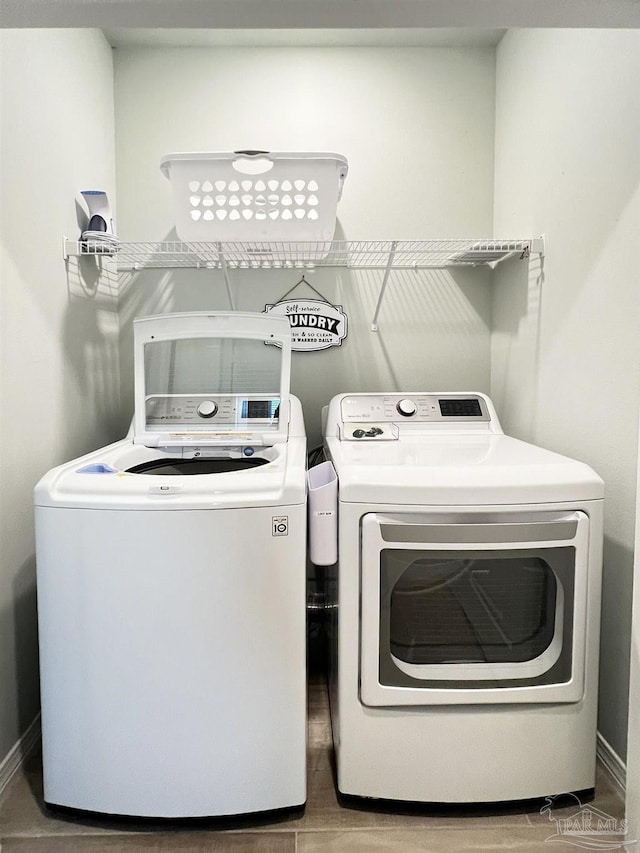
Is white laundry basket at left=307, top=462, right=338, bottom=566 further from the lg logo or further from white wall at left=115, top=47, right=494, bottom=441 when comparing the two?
white wall at left=115, top=47, right=494, bottom=441

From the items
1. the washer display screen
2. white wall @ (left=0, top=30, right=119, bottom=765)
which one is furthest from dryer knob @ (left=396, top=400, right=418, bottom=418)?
white wall @ (left=0, top=30, right=119, bottom=765)

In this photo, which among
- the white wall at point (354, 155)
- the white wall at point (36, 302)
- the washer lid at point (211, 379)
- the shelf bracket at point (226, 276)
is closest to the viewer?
the white wall at point (36, 302)

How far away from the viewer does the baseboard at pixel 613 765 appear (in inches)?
61.1

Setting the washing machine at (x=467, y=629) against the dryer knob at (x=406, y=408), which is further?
the dryer knob at (x=406, y=408)

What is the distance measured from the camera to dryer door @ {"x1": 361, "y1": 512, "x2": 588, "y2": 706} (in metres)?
1.42

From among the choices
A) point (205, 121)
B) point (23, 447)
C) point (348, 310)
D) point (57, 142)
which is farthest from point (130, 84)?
point (23, 447)

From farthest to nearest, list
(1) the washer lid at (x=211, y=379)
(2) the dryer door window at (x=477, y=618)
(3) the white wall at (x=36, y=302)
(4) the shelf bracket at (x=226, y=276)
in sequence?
(4) the shelf bracket at (x=226, y=276)
(1) the washer lid at (x=211, y=379)
(3) the white wall at (x=36, y=302)
(2) the dryer door window at (x=477, y=618)

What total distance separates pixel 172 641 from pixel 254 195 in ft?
4.35

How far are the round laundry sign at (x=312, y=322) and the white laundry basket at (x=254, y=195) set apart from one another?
19.4 inches

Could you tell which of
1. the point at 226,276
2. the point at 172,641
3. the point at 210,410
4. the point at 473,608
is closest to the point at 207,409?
the point at 210,410

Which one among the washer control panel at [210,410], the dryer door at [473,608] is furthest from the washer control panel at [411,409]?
the dryer door at [473,608]

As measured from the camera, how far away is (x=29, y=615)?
1739mm

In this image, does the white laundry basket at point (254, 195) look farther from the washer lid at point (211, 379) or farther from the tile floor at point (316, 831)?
the tile floor at point (316, 831)

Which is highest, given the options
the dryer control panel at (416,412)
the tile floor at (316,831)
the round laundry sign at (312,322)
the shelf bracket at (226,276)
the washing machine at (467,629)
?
the shelf bracket at (226,276)
